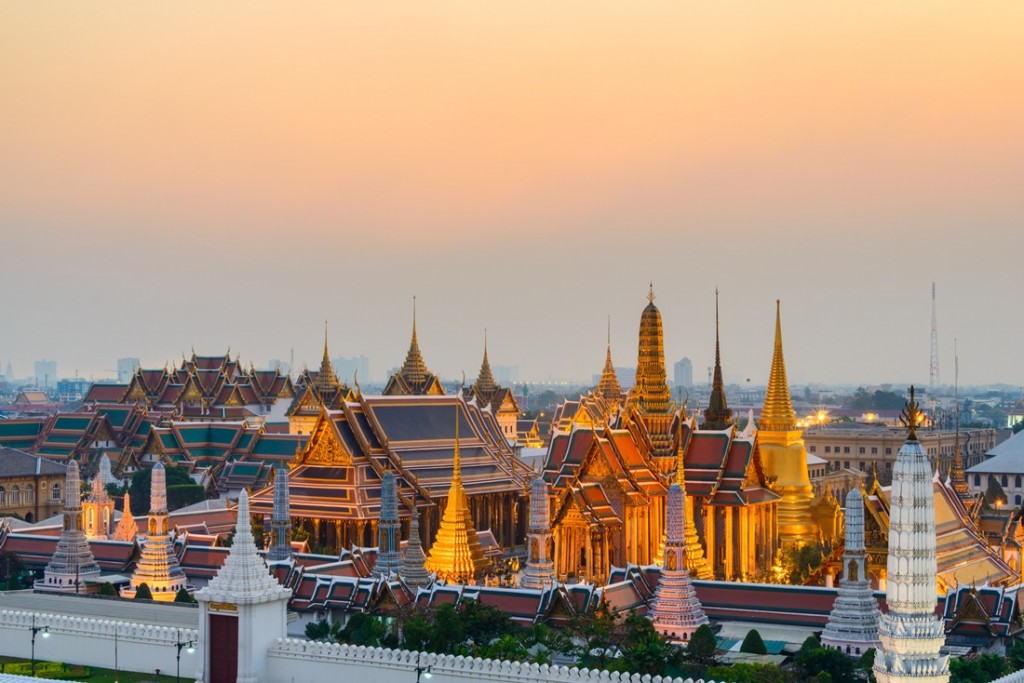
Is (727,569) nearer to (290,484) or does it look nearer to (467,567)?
(467,567)

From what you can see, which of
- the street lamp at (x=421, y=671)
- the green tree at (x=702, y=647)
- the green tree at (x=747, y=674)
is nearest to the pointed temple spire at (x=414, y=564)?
the green tree at (x=702, y=647)

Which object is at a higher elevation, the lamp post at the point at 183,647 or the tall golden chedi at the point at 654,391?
the tall golden chedi at the point at 654,391

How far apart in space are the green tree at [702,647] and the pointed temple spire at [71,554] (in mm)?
20078

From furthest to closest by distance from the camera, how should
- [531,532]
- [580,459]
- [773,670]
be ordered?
[580,459] < [531,532] < [773,670]

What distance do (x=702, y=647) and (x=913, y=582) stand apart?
440 inches

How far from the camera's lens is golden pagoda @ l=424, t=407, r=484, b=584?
46406 millimetres

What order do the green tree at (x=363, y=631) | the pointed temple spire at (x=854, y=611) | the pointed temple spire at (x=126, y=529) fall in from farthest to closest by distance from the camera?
the pointed temple spire at (x=126, y=529)
the pointed temple spire at (x=854, y=611)
the green tree at (x=363, y=631)

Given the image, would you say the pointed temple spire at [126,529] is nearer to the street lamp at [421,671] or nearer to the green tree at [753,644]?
the green tree at [753,644]

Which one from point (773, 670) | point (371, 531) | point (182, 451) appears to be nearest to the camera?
point (773, 670)

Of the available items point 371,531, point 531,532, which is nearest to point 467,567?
point 531,532

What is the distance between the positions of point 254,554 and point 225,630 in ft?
5.10

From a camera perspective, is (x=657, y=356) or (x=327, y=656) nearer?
(x=327, y=656)

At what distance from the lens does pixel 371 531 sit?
58.0 meters

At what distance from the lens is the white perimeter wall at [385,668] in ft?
99.6
